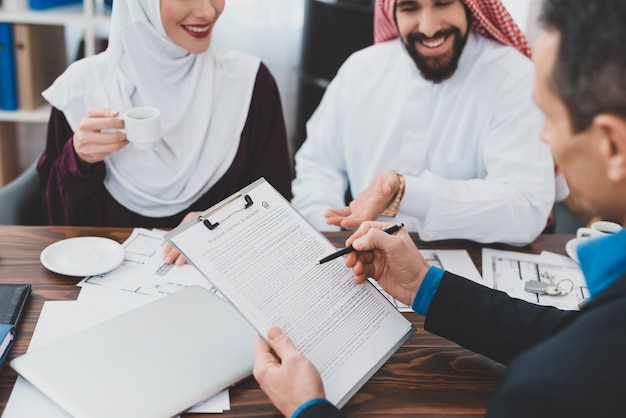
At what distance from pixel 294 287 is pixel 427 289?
0.27m

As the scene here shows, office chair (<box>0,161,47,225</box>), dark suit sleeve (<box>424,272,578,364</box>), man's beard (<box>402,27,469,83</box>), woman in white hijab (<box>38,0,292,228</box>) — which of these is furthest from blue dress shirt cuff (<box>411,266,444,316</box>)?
office chair (<box>0,161,47,225</box>)

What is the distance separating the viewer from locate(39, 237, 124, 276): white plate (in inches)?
52.1

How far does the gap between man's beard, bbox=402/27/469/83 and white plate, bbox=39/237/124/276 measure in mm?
1097

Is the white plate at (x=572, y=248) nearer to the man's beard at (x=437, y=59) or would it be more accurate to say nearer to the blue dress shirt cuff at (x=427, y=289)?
the blue dress shirt cuff at (x=427, y=289)

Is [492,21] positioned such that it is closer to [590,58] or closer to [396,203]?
[396,203]

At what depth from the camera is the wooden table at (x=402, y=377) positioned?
3.33 feet

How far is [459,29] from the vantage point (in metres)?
1.92

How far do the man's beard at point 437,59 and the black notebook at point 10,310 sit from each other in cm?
132

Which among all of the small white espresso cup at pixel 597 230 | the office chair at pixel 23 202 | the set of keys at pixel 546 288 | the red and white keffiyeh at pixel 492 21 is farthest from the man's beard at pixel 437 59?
the office chair at pixel 23 202

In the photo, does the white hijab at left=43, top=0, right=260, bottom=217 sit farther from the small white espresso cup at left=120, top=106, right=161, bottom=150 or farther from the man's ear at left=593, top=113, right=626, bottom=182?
the man's ear at left=593, top=113, right=626, bottom=182

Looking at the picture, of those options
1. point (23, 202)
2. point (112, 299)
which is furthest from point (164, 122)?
point (112, 299)

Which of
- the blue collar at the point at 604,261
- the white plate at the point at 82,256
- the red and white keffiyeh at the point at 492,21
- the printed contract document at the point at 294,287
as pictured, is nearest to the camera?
the blue collar at the point at 604,261

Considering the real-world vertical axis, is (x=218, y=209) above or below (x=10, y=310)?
→ above

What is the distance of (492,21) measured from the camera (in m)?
1.97
